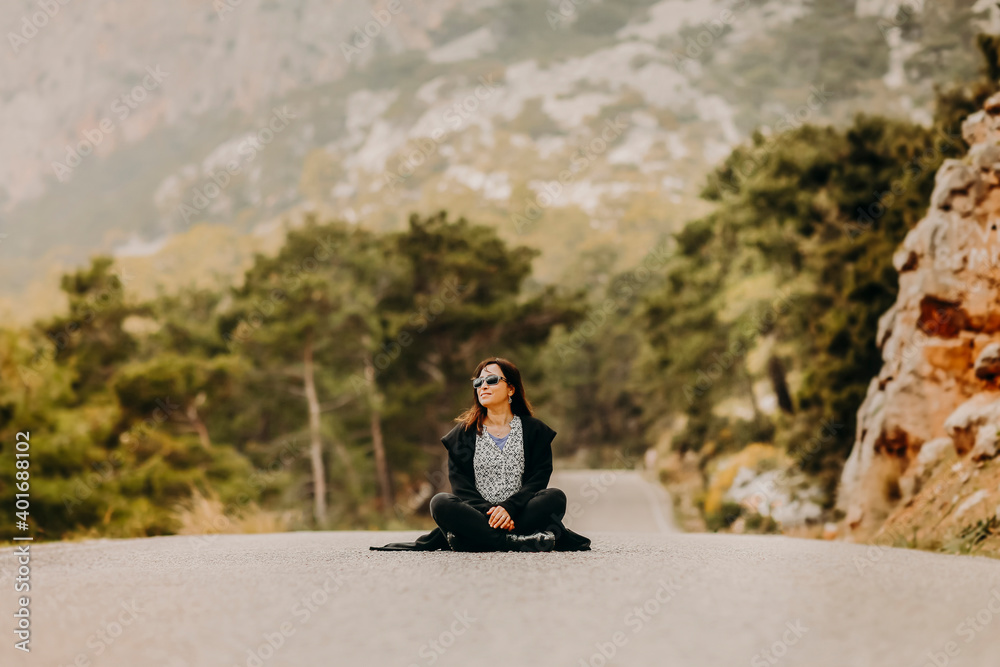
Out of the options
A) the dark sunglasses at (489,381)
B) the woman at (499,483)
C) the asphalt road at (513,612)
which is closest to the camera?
the asphalt road at (513,612)

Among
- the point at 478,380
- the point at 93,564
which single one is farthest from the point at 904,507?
the point at 93,564

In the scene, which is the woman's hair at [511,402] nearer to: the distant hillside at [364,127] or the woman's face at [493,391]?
the woman's face at [493,391]

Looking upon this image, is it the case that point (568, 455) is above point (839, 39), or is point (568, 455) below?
below

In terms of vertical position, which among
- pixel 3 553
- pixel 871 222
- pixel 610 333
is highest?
pixel 871 222

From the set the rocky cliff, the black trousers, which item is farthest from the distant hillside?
the black trousers

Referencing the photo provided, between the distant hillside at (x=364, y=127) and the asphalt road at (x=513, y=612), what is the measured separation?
90.0 m

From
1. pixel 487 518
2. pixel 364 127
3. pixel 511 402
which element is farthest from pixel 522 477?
pixel 364 127

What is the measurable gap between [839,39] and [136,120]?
148167mm

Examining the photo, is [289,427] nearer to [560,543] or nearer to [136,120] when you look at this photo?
[560,543]

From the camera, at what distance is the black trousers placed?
612cm

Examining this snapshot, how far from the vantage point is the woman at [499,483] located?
20.2 feet

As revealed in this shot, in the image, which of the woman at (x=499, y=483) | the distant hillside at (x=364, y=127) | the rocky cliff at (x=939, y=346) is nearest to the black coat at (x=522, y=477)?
the woman at (x=499, y=483)

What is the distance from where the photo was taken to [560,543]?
6441mm

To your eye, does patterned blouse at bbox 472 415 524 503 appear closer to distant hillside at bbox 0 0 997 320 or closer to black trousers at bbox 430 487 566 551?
black trousers at bbox 430 487 566 551
